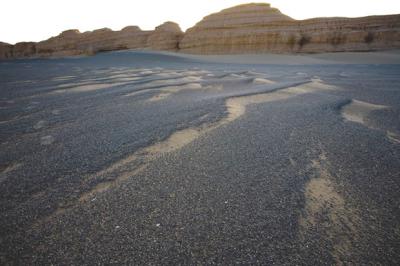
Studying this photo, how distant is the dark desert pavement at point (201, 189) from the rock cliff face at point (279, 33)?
17.3 metres

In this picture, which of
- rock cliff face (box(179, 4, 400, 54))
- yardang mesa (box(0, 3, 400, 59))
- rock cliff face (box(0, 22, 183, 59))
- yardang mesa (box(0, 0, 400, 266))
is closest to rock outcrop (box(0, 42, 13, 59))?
rock cliff face (box(0, 22, 183, 59))

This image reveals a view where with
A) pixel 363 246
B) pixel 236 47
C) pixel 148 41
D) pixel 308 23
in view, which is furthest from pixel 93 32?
pixel 363 246

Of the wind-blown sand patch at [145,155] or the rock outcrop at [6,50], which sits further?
the rock outcrop at [6,50]

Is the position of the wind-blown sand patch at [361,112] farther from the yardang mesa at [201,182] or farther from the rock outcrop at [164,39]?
the rock outcrop at [164,39]

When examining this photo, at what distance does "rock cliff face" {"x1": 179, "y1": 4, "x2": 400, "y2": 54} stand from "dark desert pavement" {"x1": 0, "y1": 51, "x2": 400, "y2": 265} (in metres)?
17.3

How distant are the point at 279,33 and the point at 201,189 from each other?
1936 cm

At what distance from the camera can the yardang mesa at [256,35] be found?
1545cm

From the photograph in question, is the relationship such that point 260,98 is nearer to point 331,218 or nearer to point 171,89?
point 171,89

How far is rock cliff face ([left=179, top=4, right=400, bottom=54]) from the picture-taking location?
1536 cm

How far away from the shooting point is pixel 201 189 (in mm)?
1092

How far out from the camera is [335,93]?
322 centimetres

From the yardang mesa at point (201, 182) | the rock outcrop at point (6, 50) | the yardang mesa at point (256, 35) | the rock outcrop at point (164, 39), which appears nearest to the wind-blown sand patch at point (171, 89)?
the yardang mesa at point (201, 182)

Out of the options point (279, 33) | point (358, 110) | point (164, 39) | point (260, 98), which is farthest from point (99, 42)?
point (358, 110)

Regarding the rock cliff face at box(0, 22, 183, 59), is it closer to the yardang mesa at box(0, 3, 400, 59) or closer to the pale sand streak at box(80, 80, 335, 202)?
the yardang mesa at box(0, 3, 400, 59)
